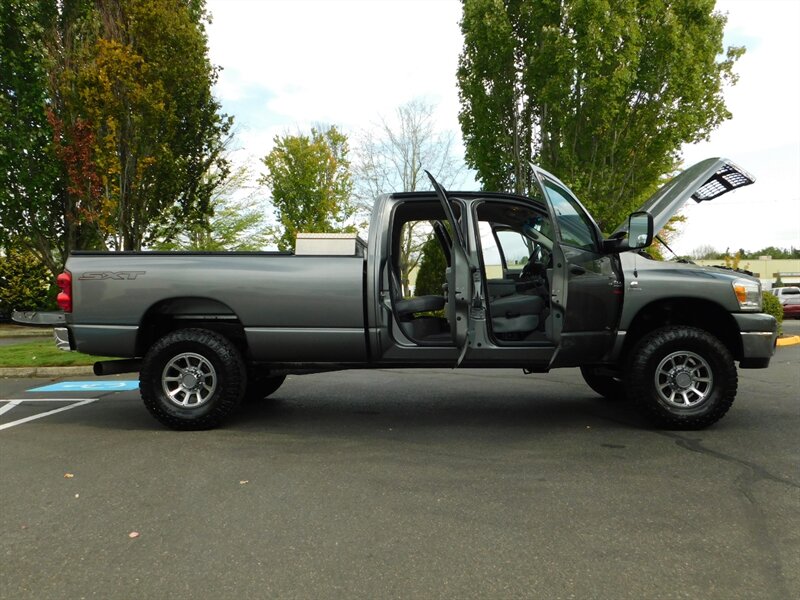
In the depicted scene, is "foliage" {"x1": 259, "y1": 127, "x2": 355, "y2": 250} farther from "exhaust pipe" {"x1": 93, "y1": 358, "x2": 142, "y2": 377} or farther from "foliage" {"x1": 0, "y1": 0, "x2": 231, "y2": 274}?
"exhaust pipe" {"x1": 93, "y1": 358, "x2": 142, "y2": 377}

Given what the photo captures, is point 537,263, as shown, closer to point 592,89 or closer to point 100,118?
point 592,89

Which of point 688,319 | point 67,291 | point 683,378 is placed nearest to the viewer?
point 683,378

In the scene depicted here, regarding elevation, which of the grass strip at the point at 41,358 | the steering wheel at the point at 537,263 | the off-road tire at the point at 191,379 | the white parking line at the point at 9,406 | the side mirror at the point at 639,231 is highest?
the side mirror at the point at 639,231

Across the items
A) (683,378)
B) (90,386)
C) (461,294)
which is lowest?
(90,386)

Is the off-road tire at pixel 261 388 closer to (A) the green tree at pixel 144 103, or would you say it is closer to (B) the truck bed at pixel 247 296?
(B) the truck bed at pixel 247 296

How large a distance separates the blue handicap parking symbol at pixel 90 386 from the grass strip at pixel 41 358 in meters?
0.45

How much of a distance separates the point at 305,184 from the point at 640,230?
2588cm

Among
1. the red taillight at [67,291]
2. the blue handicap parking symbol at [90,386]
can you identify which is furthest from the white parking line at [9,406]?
the red taillight at [67,291]

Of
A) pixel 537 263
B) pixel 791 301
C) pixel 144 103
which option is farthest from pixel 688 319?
pixel 791 301

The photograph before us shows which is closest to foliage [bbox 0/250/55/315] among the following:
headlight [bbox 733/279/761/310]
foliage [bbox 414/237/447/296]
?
foliage [bbox 414/237/447/296]

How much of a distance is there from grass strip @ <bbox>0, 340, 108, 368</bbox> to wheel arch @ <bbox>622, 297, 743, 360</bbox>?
283 inches

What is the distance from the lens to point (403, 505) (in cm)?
355

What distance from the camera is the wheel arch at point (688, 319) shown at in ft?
17.6

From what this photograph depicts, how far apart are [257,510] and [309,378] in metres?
5.30
